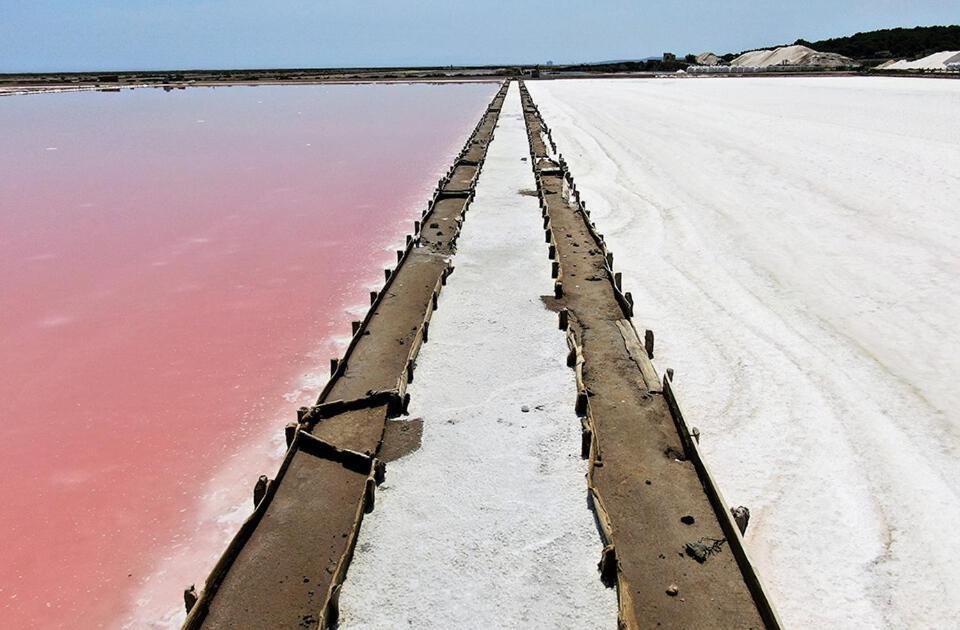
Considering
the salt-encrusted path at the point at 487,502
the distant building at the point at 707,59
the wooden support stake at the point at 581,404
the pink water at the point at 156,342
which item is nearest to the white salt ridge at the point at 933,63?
the distant building at the point at 707,59

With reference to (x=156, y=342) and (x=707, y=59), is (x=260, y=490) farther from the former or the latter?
(x=707, y=59)

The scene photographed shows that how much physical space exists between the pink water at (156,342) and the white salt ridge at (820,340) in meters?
3.76

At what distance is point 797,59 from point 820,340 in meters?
81.1

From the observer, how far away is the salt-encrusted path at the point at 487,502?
12.3 ft

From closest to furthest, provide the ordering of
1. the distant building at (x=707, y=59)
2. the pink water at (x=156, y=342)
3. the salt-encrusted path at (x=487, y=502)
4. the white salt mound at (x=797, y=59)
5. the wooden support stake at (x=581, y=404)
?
the salt-encrusted path at (x=487, y=502) → the pink water at (x=156, y=342) → the wooden support stake at (x=581, y=404) → the white salt mound at (x=797, y=59) → the distant building at (x=707, y=59)

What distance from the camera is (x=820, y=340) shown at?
725 cm

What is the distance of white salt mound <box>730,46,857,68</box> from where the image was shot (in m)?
73.2

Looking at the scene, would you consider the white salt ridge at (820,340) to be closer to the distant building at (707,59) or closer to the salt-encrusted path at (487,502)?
the salt-encrusted path at (487,502)

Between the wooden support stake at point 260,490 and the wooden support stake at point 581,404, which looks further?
the wooden support stake at point 581,404

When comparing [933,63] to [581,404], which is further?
[933,63]

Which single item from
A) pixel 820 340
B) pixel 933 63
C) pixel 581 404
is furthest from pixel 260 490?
pixel 933 63

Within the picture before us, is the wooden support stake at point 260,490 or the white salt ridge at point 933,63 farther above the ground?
the white salt ridge at point 933,63

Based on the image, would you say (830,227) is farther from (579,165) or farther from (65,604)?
(65,604)

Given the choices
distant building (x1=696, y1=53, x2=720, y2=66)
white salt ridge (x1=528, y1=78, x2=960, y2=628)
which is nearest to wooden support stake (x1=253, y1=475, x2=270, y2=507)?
white salt ridge (x1=528, y1=78, x2=960, y2=628)
